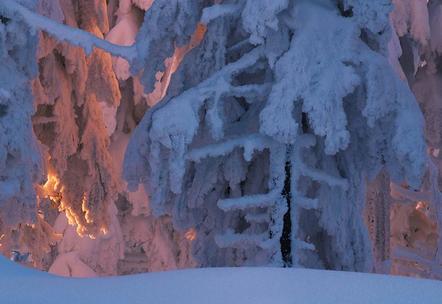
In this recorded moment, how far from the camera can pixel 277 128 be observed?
532cm

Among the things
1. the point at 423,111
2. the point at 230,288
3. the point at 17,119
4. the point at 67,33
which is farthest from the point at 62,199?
the point at 230,288

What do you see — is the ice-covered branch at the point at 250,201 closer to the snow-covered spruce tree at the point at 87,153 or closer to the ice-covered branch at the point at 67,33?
the ice-covered branch at the point at 67,33

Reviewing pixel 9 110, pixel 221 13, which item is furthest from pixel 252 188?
pixel 9 110

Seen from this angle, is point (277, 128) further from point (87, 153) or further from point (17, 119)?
point (87, 153)

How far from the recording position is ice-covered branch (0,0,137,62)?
618cm

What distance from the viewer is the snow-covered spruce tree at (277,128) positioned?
548 centimetres

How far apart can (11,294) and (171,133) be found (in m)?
3.01

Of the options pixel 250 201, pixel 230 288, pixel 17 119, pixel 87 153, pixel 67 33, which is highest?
pixel 67 33

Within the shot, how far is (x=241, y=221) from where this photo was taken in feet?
21.5

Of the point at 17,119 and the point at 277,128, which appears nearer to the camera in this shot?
the point at 277,128

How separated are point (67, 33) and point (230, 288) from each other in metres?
4.02

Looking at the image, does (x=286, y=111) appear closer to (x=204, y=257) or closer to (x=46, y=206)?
(x=204, y=257)

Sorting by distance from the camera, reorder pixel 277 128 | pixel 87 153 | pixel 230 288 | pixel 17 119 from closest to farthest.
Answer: pixel 230 288 → pixel 277 128 → pixel 17 119 → pixel 87 153

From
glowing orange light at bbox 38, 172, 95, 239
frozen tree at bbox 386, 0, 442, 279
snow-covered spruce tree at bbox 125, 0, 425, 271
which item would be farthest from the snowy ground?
glowing orange light at bbox 38, 172, 95, 239
